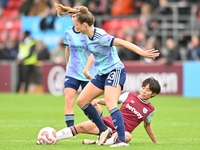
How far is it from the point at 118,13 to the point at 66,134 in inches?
559

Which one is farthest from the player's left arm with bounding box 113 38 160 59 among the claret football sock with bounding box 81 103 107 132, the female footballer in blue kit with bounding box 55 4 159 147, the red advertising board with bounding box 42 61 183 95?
the red advertising board with bounding box 42 61 183 95

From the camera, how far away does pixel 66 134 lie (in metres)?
6.32

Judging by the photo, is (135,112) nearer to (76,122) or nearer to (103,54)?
(103,54)

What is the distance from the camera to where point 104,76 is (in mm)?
6141

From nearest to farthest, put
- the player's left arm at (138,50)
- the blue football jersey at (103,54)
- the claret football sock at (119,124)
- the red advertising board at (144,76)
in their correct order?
1. the player's left arm at (138,50)
2. the claret football sock at (119,124)
3. the blue football jersey at (103,54)
4. the red advertising board at (144,76)

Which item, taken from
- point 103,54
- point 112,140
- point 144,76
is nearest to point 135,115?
point 112,140

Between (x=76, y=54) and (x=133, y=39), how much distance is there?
953 cm

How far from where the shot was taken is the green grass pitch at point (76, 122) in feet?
20.3

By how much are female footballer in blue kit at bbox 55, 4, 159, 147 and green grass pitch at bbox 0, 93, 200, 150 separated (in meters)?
0.37

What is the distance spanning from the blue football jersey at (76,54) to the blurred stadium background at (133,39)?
8468 mm

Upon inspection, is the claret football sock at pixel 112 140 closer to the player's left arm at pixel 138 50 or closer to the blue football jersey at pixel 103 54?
the blue football jersey at pixel 103 54

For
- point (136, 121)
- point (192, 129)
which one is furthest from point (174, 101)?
point (136, 121)

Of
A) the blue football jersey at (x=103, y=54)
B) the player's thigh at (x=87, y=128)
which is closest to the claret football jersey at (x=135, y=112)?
the player's thigh at (x=87, y=128)

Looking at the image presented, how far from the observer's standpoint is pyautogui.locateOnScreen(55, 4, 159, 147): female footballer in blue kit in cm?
583
